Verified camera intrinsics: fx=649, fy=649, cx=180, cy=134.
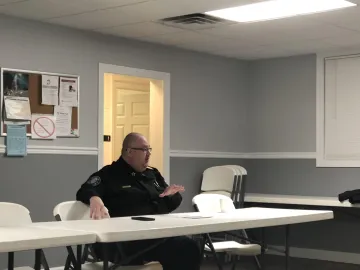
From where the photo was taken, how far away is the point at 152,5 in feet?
16.6

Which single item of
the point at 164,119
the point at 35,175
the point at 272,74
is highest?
the point at 272,74

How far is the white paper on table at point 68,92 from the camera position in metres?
5.93

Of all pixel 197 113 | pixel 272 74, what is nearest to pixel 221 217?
pixel 197 113

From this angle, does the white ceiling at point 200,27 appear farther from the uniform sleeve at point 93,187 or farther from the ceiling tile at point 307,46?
the uniform sleeve at point 93,187

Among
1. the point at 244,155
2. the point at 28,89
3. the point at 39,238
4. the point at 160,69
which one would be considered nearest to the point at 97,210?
the point at 39,238

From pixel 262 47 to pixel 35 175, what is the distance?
283 cm

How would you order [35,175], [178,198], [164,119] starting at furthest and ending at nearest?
[164,119], [35,175], [178,198]

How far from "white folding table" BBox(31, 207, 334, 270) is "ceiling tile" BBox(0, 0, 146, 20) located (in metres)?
1.78

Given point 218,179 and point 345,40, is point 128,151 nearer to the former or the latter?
point 218,179

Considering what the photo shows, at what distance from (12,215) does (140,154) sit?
115 cm

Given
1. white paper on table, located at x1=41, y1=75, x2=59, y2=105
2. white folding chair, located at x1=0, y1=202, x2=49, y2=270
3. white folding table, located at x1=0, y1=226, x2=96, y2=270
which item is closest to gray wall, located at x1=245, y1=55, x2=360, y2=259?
white paper on table, located at x1=41, y1=75, x2=59, y2=105

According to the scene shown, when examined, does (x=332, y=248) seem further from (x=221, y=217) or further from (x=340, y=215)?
(x=221, y=217)

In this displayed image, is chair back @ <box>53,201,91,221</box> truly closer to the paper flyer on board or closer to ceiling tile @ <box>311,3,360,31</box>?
the paper flyer on board

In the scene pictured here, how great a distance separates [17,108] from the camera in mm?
5594
